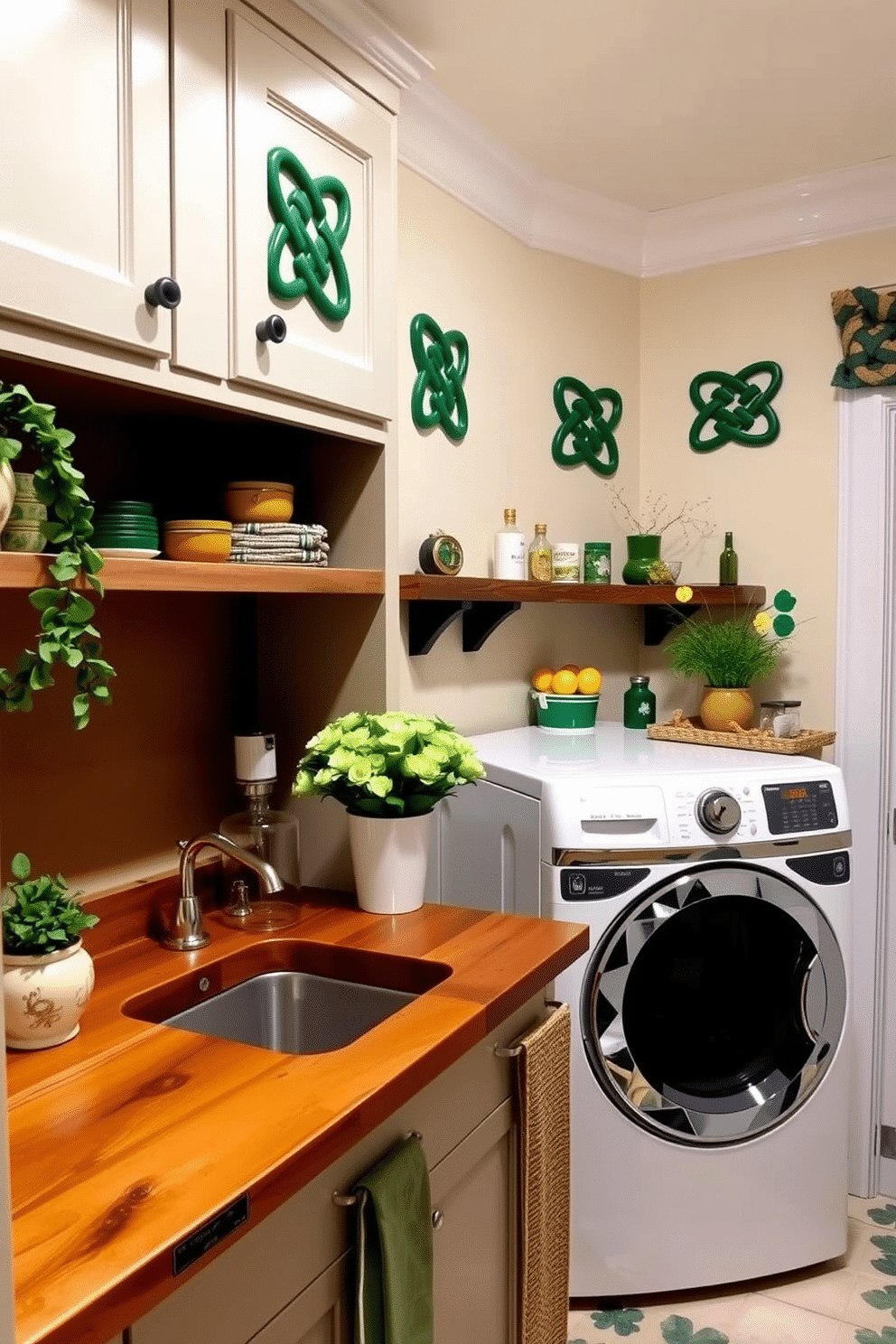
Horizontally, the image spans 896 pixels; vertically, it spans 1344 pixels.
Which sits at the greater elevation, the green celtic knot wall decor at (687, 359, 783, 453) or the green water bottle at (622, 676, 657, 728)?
the green celtic knot wall decor at (687, 359, 783, 453)

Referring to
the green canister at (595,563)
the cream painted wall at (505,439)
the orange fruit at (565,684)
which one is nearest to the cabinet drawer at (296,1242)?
the cream painted wall at (505,439)

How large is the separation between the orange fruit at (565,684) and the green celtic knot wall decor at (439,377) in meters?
0.66

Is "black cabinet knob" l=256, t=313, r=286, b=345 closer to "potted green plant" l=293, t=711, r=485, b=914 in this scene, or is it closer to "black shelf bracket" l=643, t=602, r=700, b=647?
"potted green plant" l=293, t=711, r=485, b=914

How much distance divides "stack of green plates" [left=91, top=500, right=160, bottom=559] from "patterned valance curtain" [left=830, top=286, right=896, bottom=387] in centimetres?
204

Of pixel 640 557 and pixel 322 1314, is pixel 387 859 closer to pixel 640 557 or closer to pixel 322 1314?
pixel 322 1314

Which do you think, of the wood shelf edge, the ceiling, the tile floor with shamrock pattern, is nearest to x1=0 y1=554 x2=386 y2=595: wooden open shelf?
the wood shelf edge

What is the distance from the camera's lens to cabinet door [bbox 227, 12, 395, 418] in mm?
1486

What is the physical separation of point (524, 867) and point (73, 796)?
937mm

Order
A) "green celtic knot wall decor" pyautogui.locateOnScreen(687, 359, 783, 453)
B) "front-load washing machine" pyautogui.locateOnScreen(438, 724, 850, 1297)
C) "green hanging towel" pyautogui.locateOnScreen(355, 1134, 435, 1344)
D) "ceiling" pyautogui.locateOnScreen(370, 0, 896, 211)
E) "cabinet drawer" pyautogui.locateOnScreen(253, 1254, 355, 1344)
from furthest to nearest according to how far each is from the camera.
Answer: "green celtic knot wall decor" pyautogui.locateOnScreen(687, 359, 783, 453) < "front-load washing machine" pyautogui.locateOnScreen(438, 724, 850, 1297) < "ceiling" pyautogui.locateOnScreen(370, 0, 896, 211) < "green hanging towel" pyautogui.locateOnScreen(355, 1134, 435, 1344) < "cabinet drawer" pyautogui.locateOnScreen(253, 1254, 355, 1344)

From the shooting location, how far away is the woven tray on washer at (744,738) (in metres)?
2.57

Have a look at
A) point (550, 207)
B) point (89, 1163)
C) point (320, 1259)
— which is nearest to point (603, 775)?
point (320, 1259)

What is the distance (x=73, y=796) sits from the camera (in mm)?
1665

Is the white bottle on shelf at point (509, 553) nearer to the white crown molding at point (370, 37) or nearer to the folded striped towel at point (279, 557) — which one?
the folded striped towel at point (279, 557)

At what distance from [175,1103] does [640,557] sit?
2114 mm
